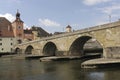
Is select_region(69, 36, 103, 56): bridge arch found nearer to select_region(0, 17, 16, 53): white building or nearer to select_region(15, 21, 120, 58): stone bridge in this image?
select_region(15, 21, 120, 58): stone bridge

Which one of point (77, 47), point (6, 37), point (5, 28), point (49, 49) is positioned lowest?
point (49, 49)

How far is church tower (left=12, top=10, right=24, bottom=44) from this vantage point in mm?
99938

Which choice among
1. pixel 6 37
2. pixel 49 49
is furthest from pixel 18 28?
pixel 49 49

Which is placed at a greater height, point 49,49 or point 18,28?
point 18,28

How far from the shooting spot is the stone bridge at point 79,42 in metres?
44.7

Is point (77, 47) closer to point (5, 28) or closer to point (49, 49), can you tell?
point (49, 49)

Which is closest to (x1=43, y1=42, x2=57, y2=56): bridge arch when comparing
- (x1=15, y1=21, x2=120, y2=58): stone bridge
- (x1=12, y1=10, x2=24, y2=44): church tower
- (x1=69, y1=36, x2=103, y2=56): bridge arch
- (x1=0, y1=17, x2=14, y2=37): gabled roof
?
(x1=15, y1=21, x2=120, y2=58): stone bridge

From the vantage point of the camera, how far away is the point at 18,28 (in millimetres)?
100500

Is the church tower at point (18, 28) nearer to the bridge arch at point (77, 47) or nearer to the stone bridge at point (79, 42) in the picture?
the stone bridge at point (79, 42)

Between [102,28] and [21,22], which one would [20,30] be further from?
[102,28]

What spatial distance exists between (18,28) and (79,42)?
46.0m

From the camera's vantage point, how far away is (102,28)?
47781mm

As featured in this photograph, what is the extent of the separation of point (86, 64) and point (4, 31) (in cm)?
6674

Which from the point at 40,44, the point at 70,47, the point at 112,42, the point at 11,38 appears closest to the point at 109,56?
the point at 112,42
